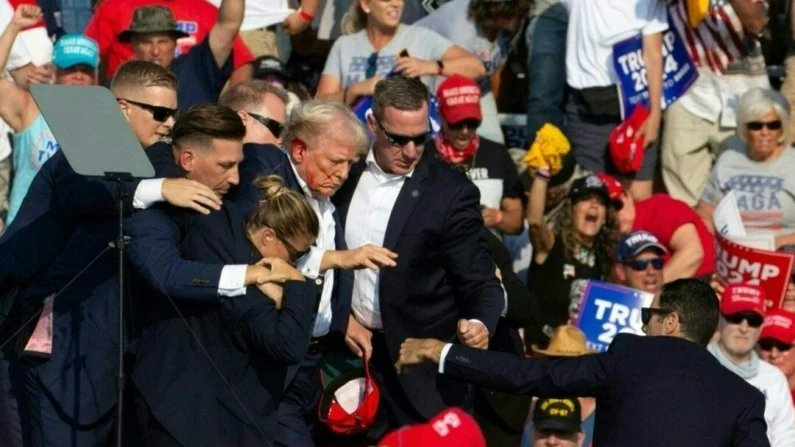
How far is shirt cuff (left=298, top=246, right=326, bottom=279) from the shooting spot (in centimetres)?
719

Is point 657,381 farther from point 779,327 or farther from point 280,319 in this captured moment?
point 779,327

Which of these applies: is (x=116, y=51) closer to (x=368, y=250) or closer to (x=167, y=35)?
(x=167, y=35)

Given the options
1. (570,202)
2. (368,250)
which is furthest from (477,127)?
(368,250)

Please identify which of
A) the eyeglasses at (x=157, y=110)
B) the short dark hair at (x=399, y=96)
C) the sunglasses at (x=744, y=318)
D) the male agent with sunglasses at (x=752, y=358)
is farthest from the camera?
the sunglasses at (x=744, y=318)

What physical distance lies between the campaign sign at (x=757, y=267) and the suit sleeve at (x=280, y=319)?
4.02 meters

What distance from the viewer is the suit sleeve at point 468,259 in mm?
7883

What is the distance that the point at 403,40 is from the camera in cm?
1086

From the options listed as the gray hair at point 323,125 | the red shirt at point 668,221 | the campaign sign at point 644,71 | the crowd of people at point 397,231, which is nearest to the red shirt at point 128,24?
the crowd of people at point 397,231

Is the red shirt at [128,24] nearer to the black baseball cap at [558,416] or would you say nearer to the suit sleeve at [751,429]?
the black baseball cap at [558,416]

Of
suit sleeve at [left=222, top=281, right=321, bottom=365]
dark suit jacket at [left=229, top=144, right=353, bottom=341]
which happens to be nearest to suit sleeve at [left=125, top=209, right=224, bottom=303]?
suit sleeve at [left=222, top=281, right=321, bottom=365]

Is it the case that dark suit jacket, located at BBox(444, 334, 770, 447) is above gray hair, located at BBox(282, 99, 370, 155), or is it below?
below

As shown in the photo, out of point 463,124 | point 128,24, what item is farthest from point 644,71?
point 128,24

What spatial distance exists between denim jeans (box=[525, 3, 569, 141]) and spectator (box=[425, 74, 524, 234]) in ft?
3.24

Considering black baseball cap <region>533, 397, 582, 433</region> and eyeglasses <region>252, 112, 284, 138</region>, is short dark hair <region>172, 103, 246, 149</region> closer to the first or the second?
eyeglasses <region>252, 112, 284, 138</region>
